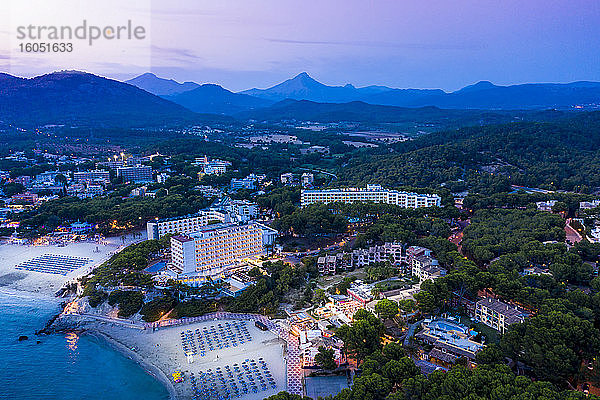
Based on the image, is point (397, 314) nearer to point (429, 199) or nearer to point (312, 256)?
point (312, 256)

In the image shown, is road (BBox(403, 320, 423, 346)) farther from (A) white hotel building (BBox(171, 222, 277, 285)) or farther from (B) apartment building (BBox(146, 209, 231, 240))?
(B) apartment building (BBox(146, 209, 231, 240))

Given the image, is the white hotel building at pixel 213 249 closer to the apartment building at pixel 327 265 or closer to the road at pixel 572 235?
the apartment building at pixel 327 265

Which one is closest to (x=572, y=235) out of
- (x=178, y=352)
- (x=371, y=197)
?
(x=371, y=197)

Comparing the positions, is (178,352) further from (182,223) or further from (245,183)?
(245,183)

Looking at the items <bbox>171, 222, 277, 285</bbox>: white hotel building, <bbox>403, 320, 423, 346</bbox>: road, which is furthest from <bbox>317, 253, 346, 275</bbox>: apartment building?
<bbox>403, 320, 423, 346</bbox>: road

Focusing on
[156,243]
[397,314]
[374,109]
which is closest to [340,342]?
[397,314]

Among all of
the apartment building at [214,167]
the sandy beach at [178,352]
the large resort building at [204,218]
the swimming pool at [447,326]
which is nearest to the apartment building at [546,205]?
the swimming pool at [447,326]

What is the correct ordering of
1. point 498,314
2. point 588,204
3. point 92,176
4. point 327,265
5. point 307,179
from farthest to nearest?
point 92,176 < point 307,179 < point 588,204 < point 327,265 < point 498,314
